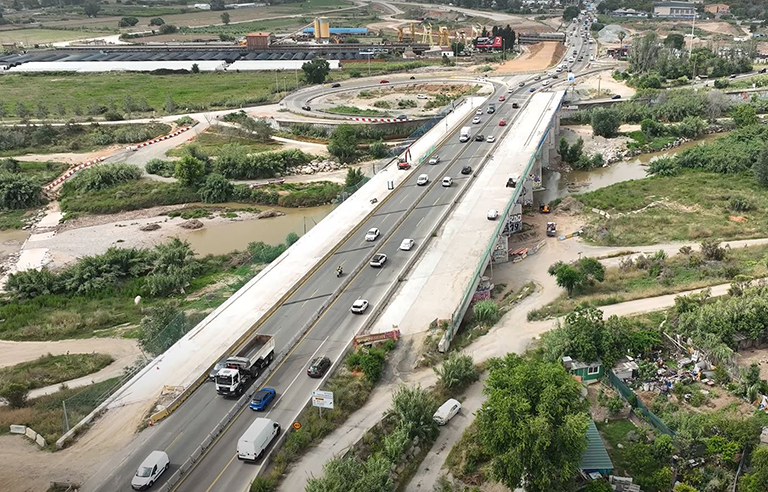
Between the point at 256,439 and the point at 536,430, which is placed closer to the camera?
the point at 536,430

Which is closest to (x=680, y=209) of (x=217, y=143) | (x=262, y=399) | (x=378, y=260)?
(x=378, y=260)

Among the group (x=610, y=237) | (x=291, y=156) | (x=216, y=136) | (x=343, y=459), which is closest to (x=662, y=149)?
(x=610, y=237)

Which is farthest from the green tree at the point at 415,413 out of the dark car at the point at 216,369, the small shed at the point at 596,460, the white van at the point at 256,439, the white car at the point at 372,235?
the white car at the point at 372,235

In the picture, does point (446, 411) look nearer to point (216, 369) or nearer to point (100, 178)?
point (216, 369)

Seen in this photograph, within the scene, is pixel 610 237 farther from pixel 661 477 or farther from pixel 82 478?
pixel 82 478

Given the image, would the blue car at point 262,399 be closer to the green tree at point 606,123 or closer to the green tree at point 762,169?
the green tree at point 762,169

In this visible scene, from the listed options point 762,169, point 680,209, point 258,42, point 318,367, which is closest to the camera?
point 318,367

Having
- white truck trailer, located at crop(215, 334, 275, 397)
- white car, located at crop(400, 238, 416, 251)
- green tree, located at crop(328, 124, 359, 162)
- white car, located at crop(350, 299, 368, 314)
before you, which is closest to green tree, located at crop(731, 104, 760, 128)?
green tree, located at crop(328, 124, 359, 162)
